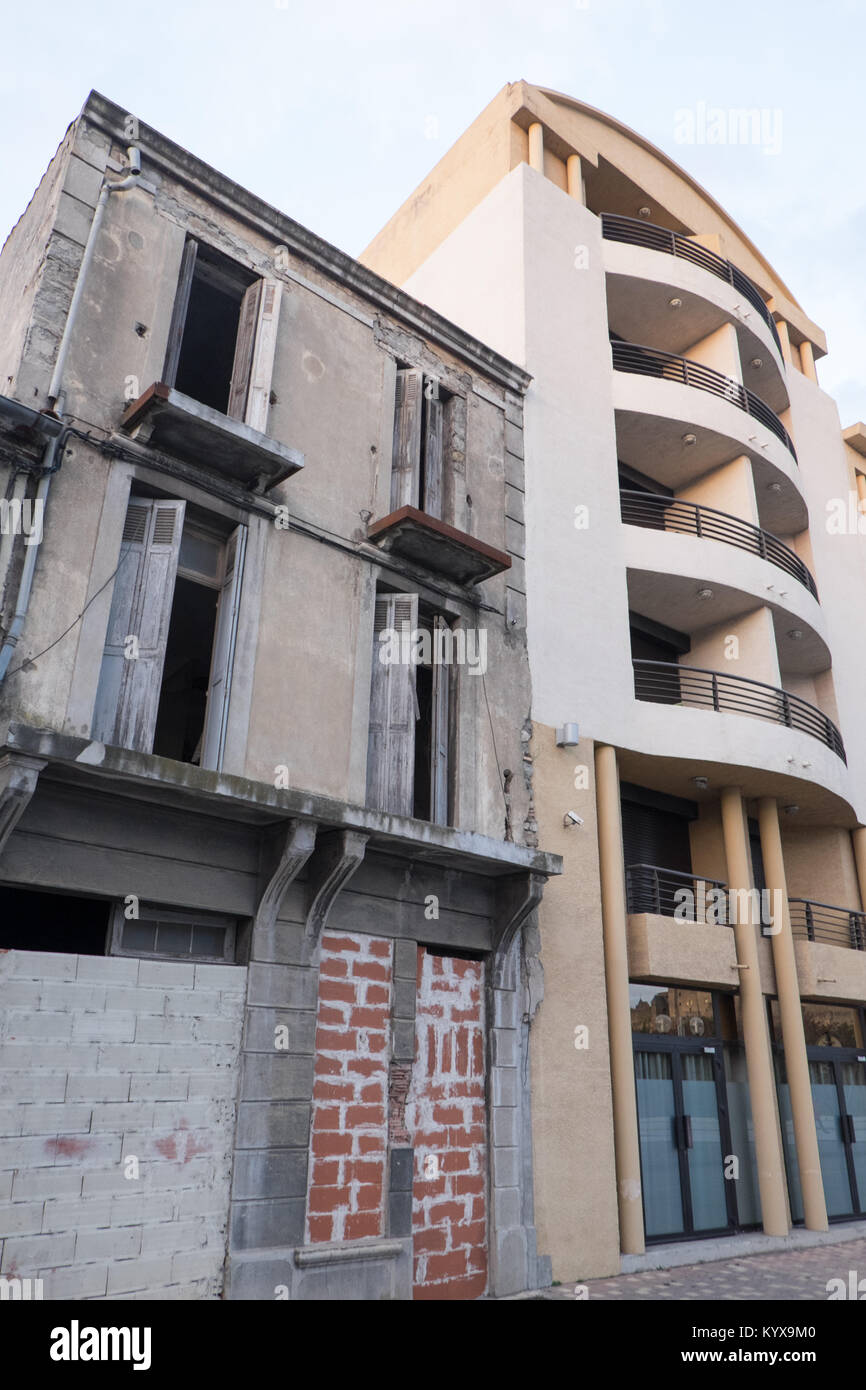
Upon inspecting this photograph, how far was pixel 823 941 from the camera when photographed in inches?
637

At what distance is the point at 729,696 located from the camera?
15.3 m

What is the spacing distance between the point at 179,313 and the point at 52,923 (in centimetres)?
667

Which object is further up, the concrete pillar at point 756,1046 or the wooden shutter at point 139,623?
the wooden shutter at point 139,623

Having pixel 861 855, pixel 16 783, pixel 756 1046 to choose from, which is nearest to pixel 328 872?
pixel 16 783

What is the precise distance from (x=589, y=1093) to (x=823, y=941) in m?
7.11

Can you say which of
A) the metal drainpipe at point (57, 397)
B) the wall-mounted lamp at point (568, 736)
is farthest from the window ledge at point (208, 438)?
the wall-mounted lamp at point (568, 736)

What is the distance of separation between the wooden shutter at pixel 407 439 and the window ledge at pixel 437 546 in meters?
0.66

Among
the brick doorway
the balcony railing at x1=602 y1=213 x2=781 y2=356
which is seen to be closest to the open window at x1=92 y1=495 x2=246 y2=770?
the brick doorway

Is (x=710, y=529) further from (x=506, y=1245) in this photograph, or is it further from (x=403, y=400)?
(x=506, y=1245)

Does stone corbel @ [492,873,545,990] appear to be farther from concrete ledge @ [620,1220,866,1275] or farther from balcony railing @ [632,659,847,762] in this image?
balcony railing @ [632,659,847,762]

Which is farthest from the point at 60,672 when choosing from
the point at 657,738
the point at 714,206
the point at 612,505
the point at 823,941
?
the point at 714,206

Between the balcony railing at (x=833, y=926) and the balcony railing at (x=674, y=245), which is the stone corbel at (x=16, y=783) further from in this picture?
the balcony railing at (x=674, y=245)

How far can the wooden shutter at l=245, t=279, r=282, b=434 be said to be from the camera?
10320 mm

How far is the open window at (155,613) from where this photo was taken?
863 centimetres
